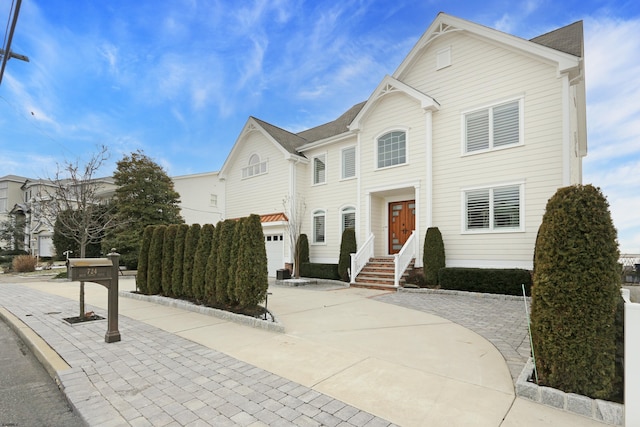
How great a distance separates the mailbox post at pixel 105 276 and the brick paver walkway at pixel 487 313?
18.0ft

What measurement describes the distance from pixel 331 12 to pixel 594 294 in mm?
12394

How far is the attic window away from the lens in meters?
11.7

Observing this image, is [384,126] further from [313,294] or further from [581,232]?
[581,232]

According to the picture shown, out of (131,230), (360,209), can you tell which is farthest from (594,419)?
(131,230)

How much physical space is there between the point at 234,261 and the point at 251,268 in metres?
0.57

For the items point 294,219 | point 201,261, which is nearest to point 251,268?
point 201,261

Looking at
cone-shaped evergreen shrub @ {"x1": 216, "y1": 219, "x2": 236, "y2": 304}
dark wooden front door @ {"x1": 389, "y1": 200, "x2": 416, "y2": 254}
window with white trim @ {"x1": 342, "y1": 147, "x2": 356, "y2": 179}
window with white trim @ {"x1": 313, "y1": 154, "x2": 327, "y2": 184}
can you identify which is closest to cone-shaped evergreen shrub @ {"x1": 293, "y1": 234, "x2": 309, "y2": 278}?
window with white trim @ {"x1": 313, "y1": 154, "x2": 327, "y2": 184}

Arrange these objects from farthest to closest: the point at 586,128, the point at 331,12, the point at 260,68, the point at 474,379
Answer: the point at 260,68
the point at 586,128
the point at 331,12
the point at 474,379

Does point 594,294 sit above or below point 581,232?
below

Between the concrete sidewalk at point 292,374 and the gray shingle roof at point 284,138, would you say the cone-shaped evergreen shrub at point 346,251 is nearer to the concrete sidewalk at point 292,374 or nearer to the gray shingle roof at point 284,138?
the gray shingle roof at point 284,138

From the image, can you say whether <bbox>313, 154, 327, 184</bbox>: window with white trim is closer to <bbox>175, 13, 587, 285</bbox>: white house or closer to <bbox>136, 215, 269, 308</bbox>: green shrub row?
<bbox>175, 13, 587, 285</bbox>: white house

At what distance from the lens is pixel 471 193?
35.7ft

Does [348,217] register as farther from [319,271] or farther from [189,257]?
[189,257]

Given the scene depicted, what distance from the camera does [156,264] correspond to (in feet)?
29.0
